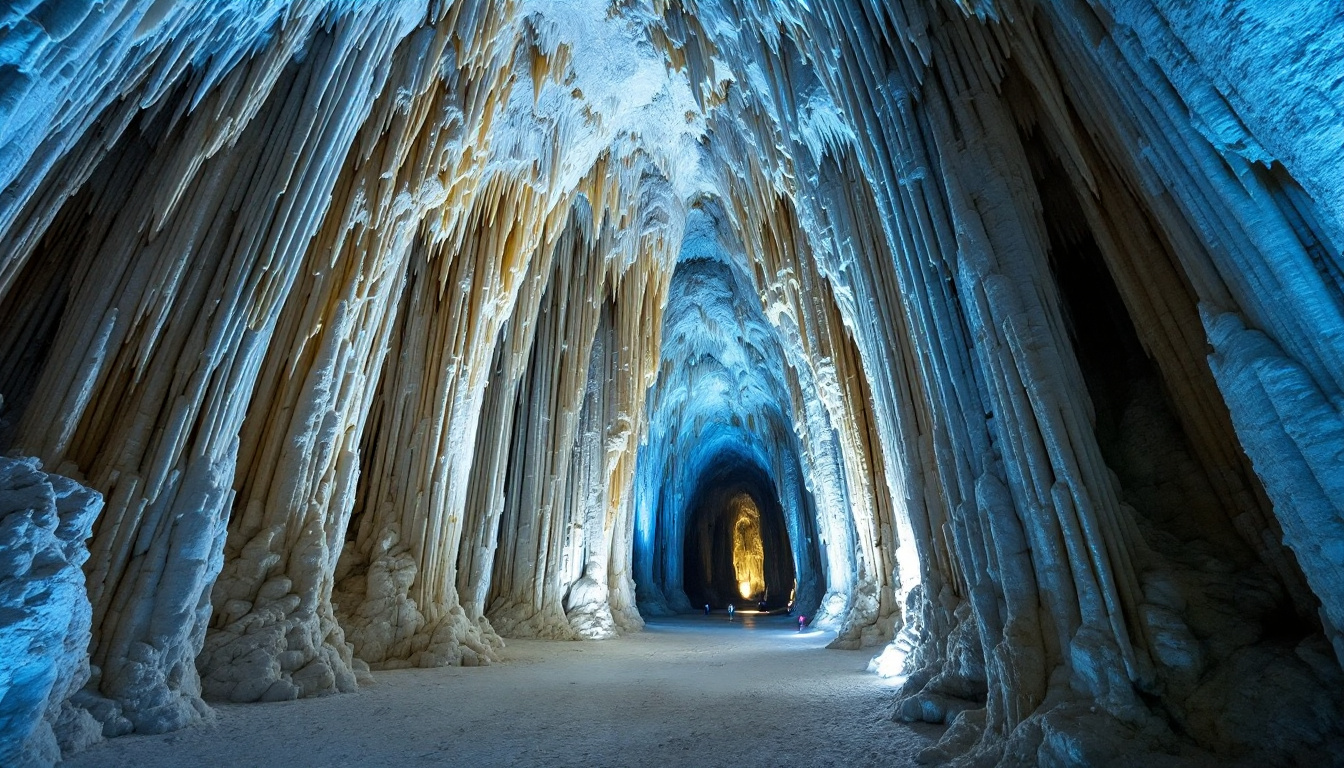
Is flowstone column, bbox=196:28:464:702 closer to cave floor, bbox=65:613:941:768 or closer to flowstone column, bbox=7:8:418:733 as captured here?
cave floor, bbox=65:613:941:768

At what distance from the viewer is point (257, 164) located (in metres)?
6.69

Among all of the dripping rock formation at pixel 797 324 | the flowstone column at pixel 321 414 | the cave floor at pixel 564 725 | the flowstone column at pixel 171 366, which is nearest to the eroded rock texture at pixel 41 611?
the dripping rock formation at pixel 797 324

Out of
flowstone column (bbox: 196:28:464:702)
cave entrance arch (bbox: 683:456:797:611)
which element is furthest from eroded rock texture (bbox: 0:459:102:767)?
cave entrance arch (bbox: 683:456:797:611)

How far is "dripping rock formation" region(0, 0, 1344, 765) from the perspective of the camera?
9.95 ft

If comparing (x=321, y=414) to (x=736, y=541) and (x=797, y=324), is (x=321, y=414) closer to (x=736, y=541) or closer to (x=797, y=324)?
(x=797, y=324)

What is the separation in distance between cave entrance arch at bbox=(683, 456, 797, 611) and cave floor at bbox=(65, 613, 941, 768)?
28.9 meters

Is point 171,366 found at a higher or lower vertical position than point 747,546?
lower

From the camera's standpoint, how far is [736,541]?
43219mm

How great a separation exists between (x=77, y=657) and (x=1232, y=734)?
689 centimetres

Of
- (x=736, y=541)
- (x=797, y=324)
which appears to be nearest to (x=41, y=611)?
(x=797, y=324)

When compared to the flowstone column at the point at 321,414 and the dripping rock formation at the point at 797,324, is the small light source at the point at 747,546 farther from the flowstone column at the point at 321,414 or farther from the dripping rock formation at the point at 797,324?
the flowstone column at the point at 321,414

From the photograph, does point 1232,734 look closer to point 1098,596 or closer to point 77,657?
point 1098,596

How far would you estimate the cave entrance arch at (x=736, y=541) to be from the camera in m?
37.6

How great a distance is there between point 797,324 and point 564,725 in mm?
10605
